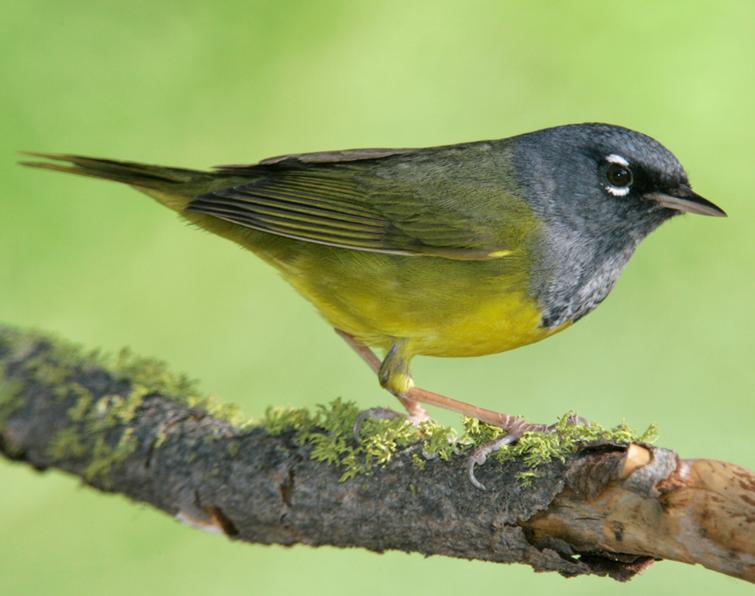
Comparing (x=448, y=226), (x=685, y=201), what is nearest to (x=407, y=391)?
(x=448, y=226)

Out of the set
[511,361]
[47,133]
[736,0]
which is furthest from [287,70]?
[736,0]

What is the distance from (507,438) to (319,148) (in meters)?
4.02

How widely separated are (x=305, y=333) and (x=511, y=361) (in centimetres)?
140

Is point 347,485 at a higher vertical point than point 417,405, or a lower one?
lower

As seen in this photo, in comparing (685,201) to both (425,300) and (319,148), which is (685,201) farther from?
(319,148)

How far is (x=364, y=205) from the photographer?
520 centimetres

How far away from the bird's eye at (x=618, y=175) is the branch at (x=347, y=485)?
1.78 meters

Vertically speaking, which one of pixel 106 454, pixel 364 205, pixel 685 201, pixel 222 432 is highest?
pixel 685 201

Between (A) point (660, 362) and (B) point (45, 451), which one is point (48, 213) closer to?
(B) point (45, 451)

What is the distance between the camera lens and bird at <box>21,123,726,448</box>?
15.5 feet

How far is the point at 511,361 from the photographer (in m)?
6.41

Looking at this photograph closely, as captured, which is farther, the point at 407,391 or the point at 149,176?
the point at 149,176

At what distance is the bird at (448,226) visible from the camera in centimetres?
471

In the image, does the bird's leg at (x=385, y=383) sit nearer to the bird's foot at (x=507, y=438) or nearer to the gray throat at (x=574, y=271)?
the bird's foot at (x=507, y=438)
